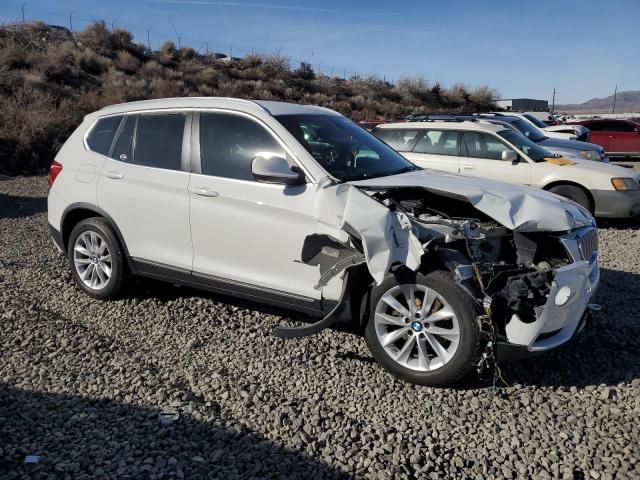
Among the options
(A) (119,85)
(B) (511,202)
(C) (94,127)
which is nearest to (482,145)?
(B) (511,202)

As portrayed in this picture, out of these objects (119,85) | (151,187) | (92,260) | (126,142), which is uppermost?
(119,85)

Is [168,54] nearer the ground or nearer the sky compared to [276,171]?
nearer the sky

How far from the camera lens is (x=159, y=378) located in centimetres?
398

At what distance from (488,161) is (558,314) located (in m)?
6.50

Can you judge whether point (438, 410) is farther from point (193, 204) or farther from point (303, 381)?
point (193, 204)

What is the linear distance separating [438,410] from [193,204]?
2512mm

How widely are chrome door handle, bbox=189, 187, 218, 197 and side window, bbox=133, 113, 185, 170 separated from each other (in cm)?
33

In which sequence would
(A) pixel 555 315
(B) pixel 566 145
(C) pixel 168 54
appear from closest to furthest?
(A) pixel 555 315, (B) pixel 566 145, (C) pixel 168 54

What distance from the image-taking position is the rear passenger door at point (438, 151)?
32.4 feet

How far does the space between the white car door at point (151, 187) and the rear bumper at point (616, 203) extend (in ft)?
22.8

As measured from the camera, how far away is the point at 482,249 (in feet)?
12.8

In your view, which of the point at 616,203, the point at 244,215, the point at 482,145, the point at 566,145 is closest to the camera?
the point at 244,215

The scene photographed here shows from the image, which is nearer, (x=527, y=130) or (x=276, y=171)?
(x=276, y=171)

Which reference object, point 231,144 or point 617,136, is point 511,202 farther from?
point 617,136
